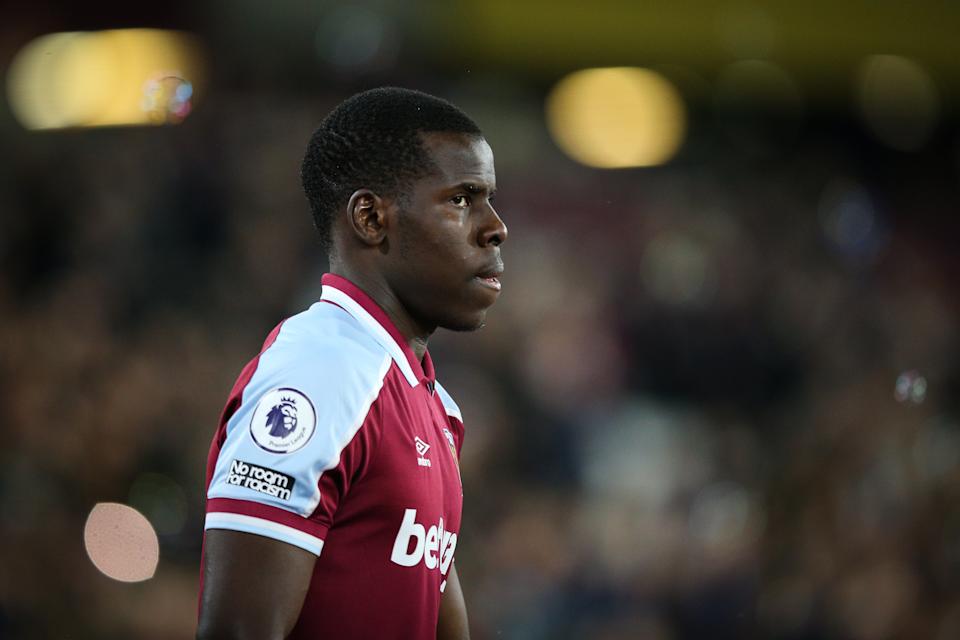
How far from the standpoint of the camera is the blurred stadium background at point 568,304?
643 cm

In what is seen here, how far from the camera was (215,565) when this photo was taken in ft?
7.32

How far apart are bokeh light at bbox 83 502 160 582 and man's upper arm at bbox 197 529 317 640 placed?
379cm

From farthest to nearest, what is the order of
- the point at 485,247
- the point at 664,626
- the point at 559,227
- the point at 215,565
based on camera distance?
the point at 559,227 → the point at 664,626 → the point at 485,247 → the point at 215,565

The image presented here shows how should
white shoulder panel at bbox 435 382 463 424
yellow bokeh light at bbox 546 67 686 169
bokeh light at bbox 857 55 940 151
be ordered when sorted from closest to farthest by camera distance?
white shoulder panel at bbox 435 382 463 424
yellow bokeh light at bbox 546 67 686 169
bokeh light at bbox 857 55 940 151

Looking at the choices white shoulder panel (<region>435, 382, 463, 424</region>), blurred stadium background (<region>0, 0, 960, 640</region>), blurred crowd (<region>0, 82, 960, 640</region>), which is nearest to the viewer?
white shoulder panel (<region>435, 382, 463, 424</region>)

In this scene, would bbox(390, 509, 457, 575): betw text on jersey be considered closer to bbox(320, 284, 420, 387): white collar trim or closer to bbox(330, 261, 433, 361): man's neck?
bbox(320, 284, 420, 387): white collar trim

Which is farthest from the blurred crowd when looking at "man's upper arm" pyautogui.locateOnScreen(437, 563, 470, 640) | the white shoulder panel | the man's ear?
the man's ear

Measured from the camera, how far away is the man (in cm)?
225

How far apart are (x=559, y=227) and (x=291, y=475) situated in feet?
23.6

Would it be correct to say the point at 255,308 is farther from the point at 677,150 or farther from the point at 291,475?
the point at 291,475

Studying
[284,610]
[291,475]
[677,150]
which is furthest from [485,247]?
[677,150]

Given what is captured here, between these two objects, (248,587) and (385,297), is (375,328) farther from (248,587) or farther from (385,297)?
(248,587)

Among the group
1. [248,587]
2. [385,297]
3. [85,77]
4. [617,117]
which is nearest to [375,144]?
[385,297]

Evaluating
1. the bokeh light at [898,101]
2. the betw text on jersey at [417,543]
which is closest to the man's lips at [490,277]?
the betw text on jersey at [417,543]
